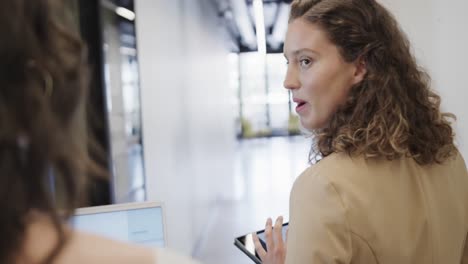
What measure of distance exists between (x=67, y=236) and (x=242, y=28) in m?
9.77

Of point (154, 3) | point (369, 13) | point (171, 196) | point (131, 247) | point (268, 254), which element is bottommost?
point (171, 196)

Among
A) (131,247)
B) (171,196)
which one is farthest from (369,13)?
(171,196)

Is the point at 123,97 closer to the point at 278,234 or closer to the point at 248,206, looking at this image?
the point at 278,234

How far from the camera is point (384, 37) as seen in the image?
0.87 metres

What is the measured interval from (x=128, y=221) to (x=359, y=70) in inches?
28.9

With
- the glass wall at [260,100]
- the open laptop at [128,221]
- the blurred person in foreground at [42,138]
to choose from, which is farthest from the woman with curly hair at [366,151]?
the glass wall at [260,100]

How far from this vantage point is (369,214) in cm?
76

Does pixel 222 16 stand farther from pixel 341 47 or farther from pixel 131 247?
pixel 131 247

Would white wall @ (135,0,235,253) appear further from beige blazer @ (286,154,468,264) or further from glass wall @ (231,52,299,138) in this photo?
glass wall @ (231,52,299,138)

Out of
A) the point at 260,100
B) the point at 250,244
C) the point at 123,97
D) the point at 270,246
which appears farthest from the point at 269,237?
the point at 260,100

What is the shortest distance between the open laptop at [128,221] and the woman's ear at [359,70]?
648 mm

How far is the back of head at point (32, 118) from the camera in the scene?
0.30 metres

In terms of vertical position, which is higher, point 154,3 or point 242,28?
point 242,28

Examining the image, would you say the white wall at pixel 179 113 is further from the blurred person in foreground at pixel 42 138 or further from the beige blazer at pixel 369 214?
the blurred person in foreground at pixel 42 138
